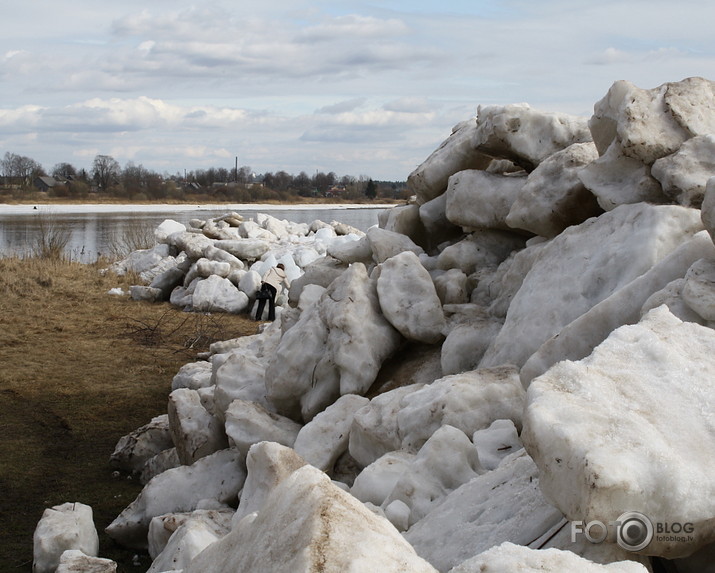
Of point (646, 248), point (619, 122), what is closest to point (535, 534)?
point (646, 248)

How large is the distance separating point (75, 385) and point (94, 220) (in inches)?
1481

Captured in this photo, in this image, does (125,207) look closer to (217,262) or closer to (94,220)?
(94,220)

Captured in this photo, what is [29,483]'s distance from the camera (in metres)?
5.46

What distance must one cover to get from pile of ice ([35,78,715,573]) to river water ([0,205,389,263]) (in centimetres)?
1384

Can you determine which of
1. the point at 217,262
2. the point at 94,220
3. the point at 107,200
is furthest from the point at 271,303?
the point at 107,200

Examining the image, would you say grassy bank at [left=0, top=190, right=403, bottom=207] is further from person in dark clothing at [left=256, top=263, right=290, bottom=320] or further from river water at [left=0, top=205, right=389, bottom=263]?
person in dark clothing at [left=256, top=263, right=290, bottom=320]

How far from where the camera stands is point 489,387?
12.5 feet

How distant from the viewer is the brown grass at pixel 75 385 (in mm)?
5283

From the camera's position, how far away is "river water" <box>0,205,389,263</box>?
23062mm

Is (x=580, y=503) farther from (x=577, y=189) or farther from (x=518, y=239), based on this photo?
(x=518, y=239)

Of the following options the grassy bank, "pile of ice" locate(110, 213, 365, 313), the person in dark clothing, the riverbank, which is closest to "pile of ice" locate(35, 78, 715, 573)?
the person in dark clothing

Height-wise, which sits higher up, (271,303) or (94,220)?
(271,303)

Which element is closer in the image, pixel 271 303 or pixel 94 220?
pixel 271 303

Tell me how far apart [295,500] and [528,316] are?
2839mm
